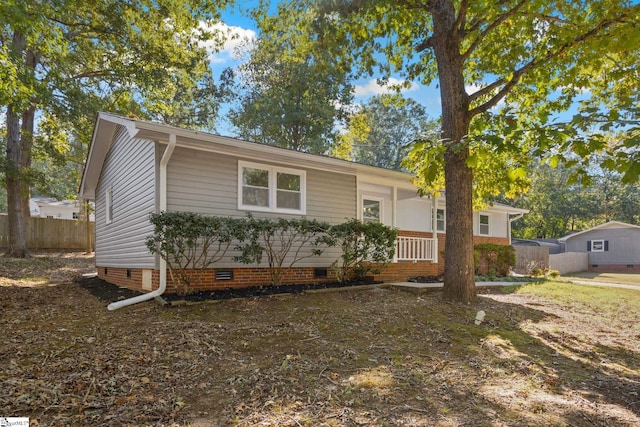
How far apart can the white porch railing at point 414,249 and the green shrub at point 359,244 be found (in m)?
1.57

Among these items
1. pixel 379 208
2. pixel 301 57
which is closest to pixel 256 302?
pixel 379 208

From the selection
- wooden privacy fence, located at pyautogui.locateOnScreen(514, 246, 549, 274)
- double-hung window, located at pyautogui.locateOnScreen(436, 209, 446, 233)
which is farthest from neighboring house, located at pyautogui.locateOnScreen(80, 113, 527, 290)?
wooden privacy fence, located at pyautogui.locateOnScreen(514, 246, 549, 274)

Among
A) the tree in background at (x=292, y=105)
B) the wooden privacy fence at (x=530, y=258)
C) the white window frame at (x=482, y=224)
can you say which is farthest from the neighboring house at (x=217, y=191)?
the tree in background at (x=292, y=105)

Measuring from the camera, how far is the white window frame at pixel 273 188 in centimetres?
826

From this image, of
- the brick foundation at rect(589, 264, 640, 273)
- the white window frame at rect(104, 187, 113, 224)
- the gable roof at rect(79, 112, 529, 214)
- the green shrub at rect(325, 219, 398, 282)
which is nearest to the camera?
the gable roof at rect(79, 112, 529, 214)

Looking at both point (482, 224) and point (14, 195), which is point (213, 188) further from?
point (482, 224)

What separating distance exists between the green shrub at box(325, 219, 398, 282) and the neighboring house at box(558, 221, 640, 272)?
24563 mm

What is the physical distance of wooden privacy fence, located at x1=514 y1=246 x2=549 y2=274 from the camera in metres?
18.5

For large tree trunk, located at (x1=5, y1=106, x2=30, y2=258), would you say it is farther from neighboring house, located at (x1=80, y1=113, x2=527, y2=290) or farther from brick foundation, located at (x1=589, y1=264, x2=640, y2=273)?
brick foundation, located at (x1=589, y1=264, x2=640, y2=273)

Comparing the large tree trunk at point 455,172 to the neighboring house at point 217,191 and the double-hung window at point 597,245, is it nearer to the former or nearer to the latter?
the neighboring house at point 217,191

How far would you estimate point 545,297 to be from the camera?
9.23 meters

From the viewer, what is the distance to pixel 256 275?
322 inches

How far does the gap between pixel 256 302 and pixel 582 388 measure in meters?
4.89

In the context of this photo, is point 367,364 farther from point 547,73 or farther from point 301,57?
point 301,57
